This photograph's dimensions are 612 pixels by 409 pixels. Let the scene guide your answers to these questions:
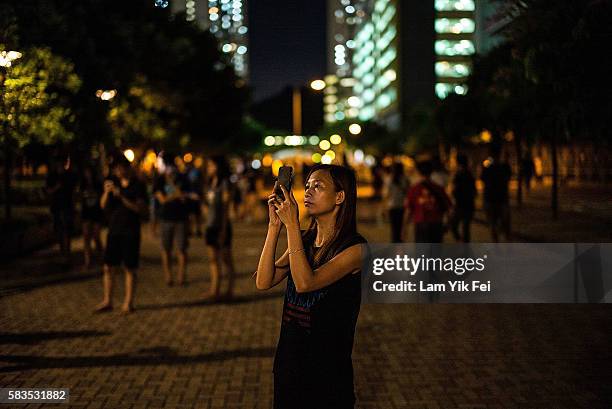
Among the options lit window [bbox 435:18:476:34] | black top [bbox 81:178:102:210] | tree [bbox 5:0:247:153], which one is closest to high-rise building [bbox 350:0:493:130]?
lit window [bbox 435:18:476:34]

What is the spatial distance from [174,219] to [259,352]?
187 inches

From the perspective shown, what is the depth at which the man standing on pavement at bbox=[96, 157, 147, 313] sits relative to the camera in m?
9.16

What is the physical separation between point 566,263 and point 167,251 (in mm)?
7015

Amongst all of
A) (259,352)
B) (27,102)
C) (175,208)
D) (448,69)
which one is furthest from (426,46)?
(259,352)

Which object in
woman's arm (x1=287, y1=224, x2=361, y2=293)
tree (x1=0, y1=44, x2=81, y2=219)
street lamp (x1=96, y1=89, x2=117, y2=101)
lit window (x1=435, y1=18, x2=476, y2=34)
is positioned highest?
lit window (x1=435, y1=18, x2=476, y2=34)

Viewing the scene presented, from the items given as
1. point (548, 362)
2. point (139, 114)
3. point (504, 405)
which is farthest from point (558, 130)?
point (139, 114)

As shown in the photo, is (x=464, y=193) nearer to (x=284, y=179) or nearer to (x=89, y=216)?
(x=89, y=216)

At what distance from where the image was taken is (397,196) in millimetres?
14422

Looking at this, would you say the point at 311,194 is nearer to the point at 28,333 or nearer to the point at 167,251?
the point at 28,333

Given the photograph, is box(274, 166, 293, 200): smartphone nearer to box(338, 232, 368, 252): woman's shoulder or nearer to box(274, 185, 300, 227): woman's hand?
box(274, 185, 300, 227): woman's hand

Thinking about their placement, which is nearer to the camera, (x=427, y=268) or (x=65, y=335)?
(x=65, y=335)

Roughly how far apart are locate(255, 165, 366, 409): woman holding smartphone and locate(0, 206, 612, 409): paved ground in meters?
2.56

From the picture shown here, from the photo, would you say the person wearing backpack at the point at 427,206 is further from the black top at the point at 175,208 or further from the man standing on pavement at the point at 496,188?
the man standing on pavement at the point at 496,188

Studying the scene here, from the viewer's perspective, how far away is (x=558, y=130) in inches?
478
